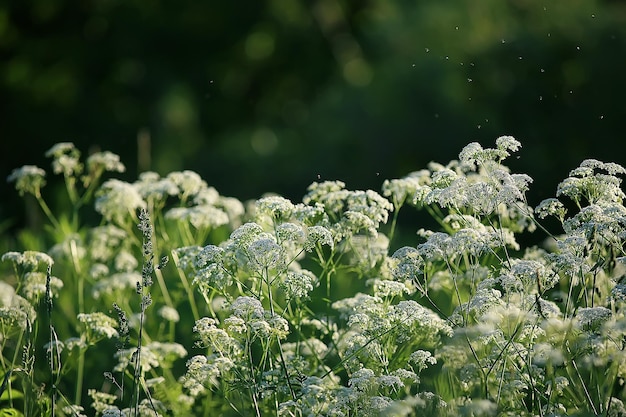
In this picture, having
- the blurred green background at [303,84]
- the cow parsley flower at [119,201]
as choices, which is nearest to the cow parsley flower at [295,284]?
the cow parsley flower at [119,201]

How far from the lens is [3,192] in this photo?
50.1 feet

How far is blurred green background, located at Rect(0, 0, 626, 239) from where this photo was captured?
34.3 feet

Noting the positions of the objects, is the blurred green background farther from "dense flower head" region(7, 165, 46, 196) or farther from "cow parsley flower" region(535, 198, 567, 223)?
"cow parsley flower" region(535, 198, 567, 223)

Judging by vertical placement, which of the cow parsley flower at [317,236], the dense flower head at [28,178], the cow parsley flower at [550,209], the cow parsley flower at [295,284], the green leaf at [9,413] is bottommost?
the green leaf at [9,413]

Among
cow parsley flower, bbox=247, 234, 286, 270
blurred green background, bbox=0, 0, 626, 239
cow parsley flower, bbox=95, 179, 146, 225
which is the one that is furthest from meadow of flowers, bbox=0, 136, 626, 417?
blurred green background, bbox=0, 0, 626, 239

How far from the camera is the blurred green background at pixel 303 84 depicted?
34.3 ft

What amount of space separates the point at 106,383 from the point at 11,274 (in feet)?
5.69

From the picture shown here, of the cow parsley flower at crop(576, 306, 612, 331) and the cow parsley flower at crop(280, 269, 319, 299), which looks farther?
the cow parsley flower at crop(280, 269, 319, 299)

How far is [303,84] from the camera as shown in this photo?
1936 cm

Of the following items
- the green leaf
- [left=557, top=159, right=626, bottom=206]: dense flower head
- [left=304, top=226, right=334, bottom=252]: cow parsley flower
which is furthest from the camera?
the green leaf

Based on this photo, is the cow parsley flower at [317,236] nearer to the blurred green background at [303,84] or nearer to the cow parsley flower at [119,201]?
the cow parsley flower at [119,201]

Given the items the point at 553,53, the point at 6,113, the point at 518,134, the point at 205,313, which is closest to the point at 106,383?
the point at 205,313

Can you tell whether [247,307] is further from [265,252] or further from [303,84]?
[303,84]

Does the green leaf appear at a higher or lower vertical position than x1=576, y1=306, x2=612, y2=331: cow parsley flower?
lower
